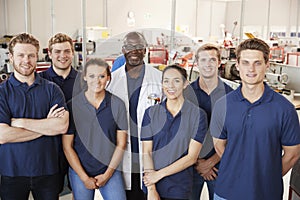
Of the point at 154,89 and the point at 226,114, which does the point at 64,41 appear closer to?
the point at 154,89

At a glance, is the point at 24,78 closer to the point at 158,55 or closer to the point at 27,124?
the point at 27,124

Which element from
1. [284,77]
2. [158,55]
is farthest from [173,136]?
[158,55]

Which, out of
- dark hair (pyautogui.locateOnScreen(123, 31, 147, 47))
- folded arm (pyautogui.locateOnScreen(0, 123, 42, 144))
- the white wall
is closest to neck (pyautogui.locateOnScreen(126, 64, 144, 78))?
dark hair (pyautogui.locateOnScreen(123, 31, 147, 47))

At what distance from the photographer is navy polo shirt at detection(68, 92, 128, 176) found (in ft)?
6.10

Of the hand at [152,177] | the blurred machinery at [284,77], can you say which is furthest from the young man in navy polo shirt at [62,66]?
the blurred machinery at [284,77]

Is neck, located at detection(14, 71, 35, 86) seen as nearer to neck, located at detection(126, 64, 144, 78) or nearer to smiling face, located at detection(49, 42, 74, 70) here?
smiling face, located at detection(49, 42, 74, 70)

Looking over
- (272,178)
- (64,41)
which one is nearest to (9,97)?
(64,41)

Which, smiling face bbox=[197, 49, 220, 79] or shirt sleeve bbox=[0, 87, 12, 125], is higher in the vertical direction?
smiling face bbox=[197, 49, 220, 79]

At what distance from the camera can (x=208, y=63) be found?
1957mm

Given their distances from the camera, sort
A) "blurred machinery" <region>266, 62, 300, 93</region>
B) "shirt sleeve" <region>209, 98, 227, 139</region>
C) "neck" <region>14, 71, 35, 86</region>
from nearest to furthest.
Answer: "shirt sleeve" <region>209, 98, 227, 139</region> < "neck" <region>14, 71, 35, 86</region> < "blurred machinery" <region>266, 62, 300, 93</region>

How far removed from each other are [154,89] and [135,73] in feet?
0.56

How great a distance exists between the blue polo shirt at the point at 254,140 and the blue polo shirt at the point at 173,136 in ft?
0.46

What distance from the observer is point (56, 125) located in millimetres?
1741

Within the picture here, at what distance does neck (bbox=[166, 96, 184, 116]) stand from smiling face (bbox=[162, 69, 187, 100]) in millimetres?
17
